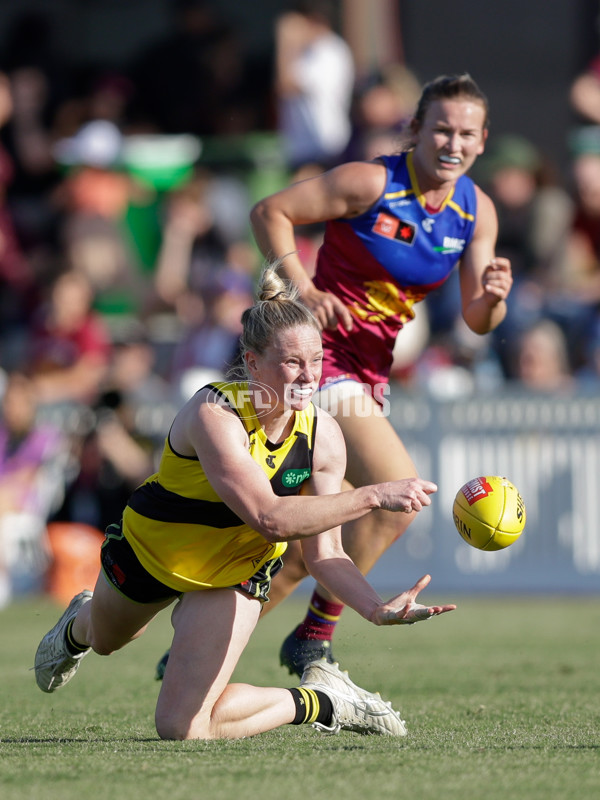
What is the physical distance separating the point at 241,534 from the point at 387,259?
150 centimetres

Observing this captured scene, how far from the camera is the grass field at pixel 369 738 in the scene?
3523 mm

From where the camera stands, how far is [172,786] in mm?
3506

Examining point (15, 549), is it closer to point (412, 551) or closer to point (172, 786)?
point (412, 551)

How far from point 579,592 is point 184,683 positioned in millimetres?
6015

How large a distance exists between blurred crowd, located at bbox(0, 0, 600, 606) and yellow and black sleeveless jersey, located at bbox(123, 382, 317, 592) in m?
5.18

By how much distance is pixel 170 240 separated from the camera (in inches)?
478

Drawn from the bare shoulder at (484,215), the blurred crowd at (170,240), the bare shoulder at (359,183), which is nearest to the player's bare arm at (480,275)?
the bare shoulder at (484,215)

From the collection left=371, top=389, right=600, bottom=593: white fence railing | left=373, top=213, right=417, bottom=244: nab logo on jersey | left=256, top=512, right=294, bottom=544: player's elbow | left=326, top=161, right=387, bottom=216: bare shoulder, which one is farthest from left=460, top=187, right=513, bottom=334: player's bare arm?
left=371, top=389, right=600, bottom=593: white fence railing

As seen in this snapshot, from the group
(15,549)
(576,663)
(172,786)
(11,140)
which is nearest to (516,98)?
(11,140)

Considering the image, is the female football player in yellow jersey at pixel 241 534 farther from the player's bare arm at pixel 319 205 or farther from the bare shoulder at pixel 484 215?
the bare shoulder at pixel 484 215

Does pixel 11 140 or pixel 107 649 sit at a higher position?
pixel 11 140

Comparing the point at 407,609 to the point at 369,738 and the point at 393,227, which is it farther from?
the point at 393,227

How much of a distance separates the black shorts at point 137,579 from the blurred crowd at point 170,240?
16.4 ft

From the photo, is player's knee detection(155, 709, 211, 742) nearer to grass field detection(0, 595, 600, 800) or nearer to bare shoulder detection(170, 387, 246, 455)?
grass field detection(0, 595, 600, 800)
